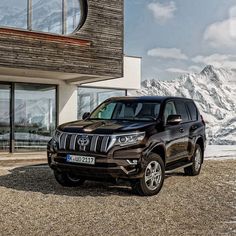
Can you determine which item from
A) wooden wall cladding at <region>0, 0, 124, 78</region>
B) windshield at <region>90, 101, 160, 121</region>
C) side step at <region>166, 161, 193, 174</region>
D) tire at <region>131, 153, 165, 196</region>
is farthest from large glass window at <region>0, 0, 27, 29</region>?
tire at <region>131, 153, 165, 196</region>

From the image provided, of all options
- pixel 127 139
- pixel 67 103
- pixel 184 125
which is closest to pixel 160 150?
pixel 127 139

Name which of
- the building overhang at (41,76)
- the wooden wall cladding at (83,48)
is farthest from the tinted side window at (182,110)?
the building overhang at (41,76)

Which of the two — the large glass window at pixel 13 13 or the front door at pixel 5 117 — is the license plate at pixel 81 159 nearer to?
the large glass window at pixel 13 13

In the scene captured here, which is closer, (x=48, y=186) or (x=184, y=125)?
(x=48, y=186)

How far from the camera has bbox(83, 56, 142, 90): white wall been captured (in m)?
17.8

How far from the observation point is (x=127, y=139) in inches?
291

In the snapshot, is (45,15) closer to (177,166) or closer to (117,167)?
(177,166)

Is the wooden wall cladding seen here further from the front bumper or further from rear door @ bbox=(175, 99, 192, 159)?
the front bumper

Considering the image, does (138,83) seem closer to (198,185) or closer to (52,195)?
(198,185)

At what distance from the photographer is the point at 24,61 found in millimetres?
12297

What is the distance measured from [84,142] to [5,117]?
7794 mm

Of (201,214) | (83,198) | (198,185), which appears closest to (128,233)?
(201,214)

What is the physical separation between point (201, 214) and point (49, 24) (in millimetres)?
8745

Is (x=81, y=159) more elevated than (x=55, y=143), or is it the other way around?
(x=55, y=143)
